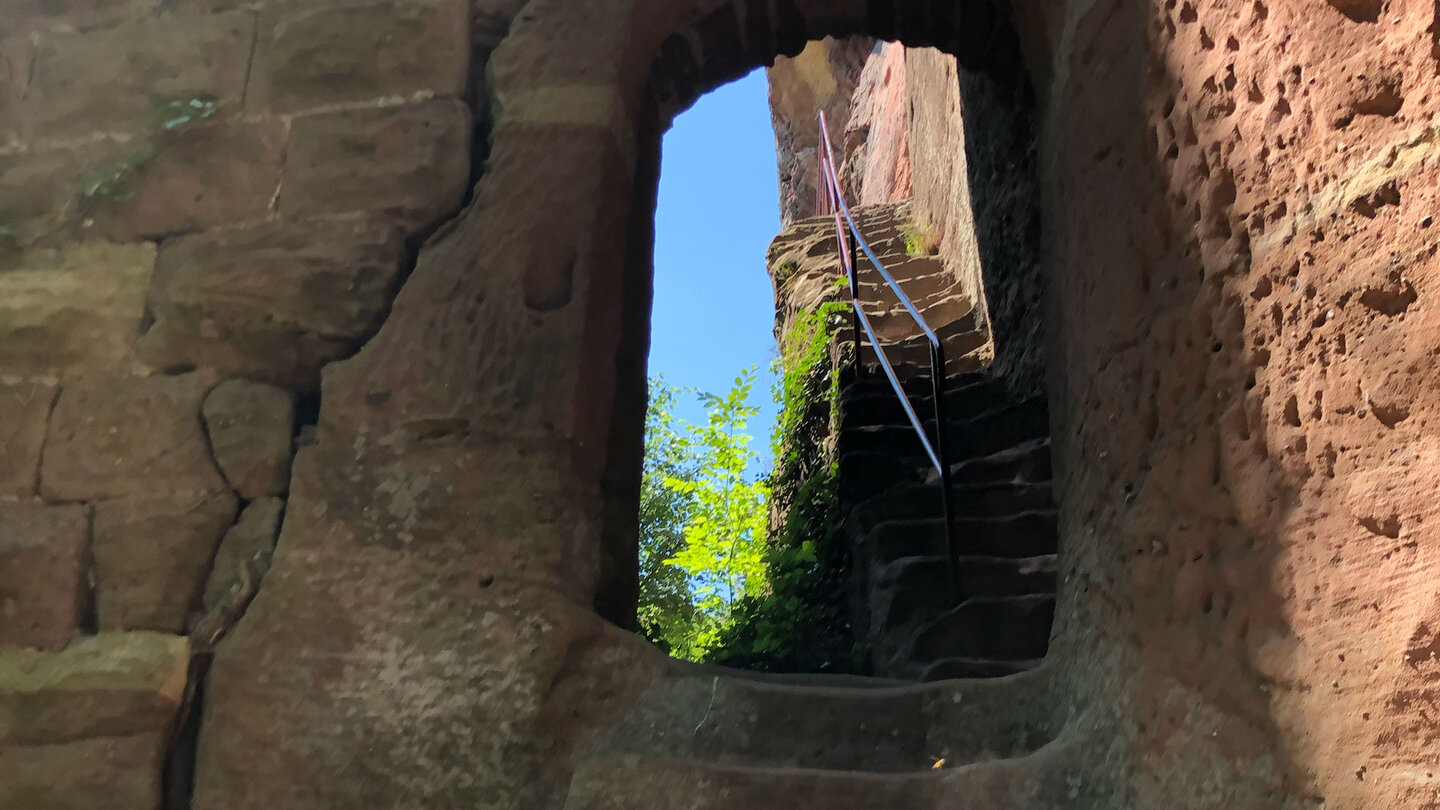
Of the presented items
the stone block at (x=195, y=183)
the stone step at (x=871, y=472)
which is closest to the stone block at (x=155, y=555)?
the stone block at (x=195, y=183)

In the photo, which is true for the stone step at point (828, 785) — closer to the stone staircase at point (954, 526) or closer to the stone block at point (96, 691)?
the stone block at point (96, 691)

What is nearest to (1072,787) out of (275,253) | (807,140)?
(275,253)

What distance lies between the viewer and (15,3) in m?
1.97

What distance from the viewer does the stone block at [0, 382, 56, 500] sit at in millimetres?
1618

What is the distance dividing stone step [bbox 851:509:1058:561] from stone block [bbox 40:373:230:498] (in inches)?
84.4

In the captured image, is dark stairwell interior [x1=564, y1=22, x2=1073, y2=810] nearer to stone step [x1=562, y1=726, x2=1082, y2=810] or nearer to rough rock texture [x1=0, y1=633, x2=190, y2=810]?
stone step [x1=562, y1=726, x2=1082, y2=810]

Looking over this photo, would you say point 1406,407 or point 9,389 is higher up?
point 9,389

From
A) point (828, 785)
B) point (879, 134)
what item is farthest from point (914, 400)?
point (879, 134)

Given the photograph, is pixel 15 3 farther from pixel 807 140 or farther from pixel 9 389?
pixel 807 140

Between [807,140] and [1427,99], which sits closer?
[1427,99]

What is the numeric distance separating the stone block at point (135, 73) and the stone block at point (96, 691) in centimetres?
100

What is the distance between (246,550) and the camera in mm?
1537

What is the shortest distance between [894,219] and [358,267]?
280 inches

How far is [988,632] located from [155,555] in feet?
6.83
